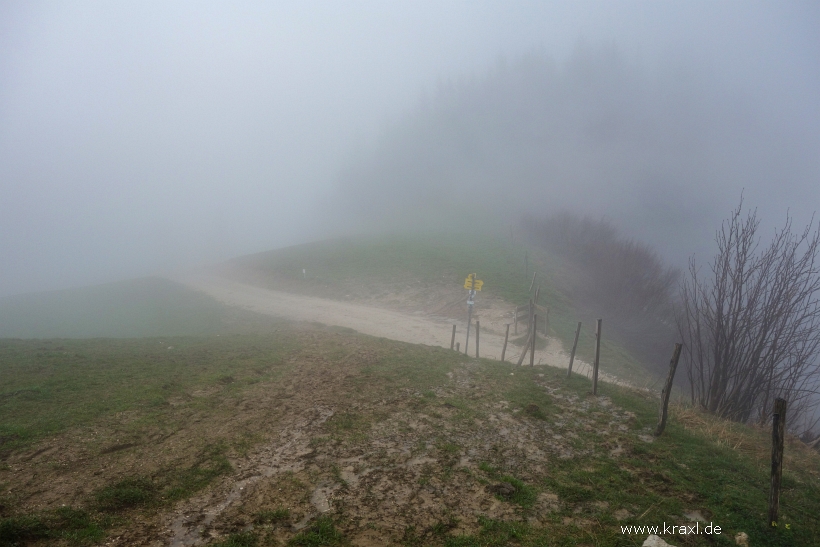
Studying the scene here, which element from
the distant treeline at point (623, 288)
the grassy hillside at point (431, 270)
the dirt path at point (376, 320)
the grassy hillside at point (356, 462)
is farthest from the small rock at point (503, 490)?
the distant treeline at point (623, 288)

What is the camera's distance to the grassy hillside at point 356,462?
19.0 ft

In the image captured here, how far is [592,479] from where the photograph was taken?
289 inches

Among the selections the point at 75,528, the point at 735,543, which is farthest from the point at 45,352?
the point at 735,543

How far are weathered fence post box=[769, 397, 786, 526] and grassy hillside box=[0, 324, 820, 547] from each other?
0.29 metres

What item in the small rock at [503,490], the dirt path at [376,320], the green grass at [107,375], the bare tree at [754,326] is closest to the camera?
the small rock at [503,490]

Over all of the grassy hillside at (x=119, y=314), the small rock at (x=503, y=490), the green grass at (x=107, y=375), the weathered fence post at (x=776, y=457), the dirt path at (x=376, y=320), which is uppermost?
the weathered fence post at (x=776, y=457)

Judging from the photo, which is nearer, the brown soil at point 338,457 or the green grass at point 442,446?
the green grass at point 442,446

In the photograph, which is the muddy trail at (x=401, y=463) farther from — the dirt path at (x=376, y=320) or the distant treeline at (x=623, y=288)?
the distant treeline at (x=623, y=288)

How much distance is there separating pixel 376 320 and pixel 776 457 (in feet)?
74.5

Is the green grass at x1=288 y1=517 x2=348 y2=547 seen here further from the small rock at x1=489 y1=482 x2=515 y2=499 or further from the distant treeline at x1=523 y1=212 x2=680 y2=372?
the distant treeline at x1=523 y1=212 x2=680 y2=372

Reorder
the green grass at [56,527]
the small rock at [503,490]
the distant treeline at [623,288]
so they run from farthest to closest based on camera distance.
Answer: the distant treeline at [623,288] → the small rock at [503,490] → the green grass at [56,527]

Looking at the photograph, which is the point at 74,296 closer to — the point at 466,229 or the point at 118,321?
the point at 118,321

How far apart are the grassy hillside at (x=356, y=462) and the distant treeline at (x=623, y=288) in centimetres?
2120

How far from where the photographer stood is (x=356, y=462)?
773cm
